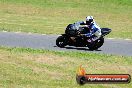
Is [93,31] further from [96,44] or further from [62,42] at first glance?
[62,42]

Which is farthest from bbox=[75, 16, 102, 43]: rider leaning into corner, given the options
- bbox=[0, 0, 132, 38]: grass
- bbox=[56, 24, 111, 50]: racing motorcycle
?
bbox=[0, 0, 132, 38]: grass

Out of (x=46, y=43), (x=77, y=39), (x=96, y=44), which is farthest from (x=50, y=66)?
(x=46, y=43)

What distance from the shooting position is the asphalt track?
70.0 ft

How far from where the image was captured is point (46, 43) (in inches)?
898

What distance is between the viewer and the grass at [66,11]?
122 feet

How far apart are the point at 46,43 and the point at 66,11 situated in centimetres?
2102

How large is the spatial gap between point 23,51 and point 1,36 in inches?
217

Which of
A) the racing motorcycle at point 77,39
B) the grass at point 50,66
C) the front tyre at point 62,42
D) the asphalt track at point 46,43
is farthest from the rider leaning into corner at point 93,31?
the grass at point 50,66

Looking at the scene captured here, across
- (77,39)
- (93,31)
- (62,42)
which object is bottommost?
(62,42)

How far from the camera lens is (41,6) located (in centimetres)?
4572

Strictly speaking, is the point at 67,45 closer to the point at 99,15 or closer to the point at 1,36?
the point at 1,36

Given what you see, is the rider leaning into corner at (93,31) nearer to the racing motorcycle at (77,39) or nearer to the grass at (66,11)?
the racing motorcycle at (77,39)

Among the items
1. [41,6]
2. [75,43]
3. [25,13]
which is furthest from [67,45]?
→ [41,6]

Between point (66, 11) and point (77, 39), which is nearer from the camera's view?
point (77, 39)
